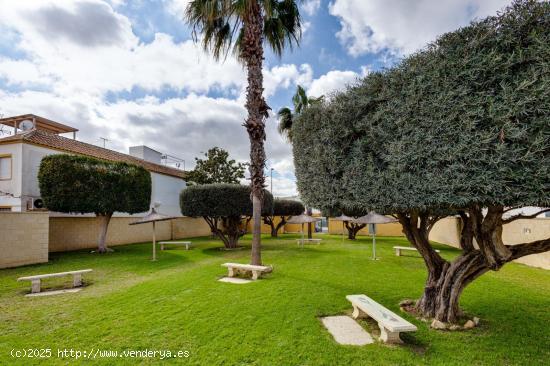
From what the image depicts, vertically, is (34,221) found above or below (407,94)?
below

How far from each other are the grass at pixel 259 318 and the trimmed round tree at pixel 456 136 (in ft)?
3.71

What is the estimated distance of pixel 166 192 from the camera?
2536 cm

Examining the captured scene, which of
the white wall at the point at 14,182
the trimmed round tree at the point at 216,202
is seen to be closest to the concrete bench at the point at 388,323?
the trimmed round tree at the point at 216,202

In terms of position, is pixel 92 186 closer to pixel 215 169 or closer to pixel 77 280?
pixel 77 280

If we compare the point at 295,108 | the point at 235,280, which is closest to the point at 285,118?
the point at 295,108

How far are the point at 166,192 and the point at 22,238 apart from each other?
47.5 feet

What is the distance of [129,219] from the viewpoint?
63.5 ft

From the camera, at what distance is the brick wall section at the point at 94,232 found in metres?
15.2

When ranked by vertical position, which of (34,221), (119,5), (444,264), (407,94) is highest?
(119,5)

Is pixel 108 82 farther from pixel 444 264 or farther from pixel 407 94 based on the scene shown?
pixel 444 264

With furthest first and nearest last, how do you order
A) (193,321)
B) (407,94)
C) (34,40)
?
(34,40) → (193,321) → (407,94)

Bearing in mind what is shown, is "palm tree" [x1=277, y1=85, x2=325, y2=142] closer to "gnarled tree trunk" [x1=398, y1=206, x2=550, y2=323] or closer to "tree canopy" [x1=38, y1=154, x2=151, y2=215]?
"tree canopy" [x1=38, y1=154, x2=151, y2=215]

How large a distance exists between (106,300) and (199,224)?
20.9 m

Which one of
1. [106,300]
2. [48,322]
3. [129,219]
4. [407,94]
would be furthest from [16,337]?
[129,219]
